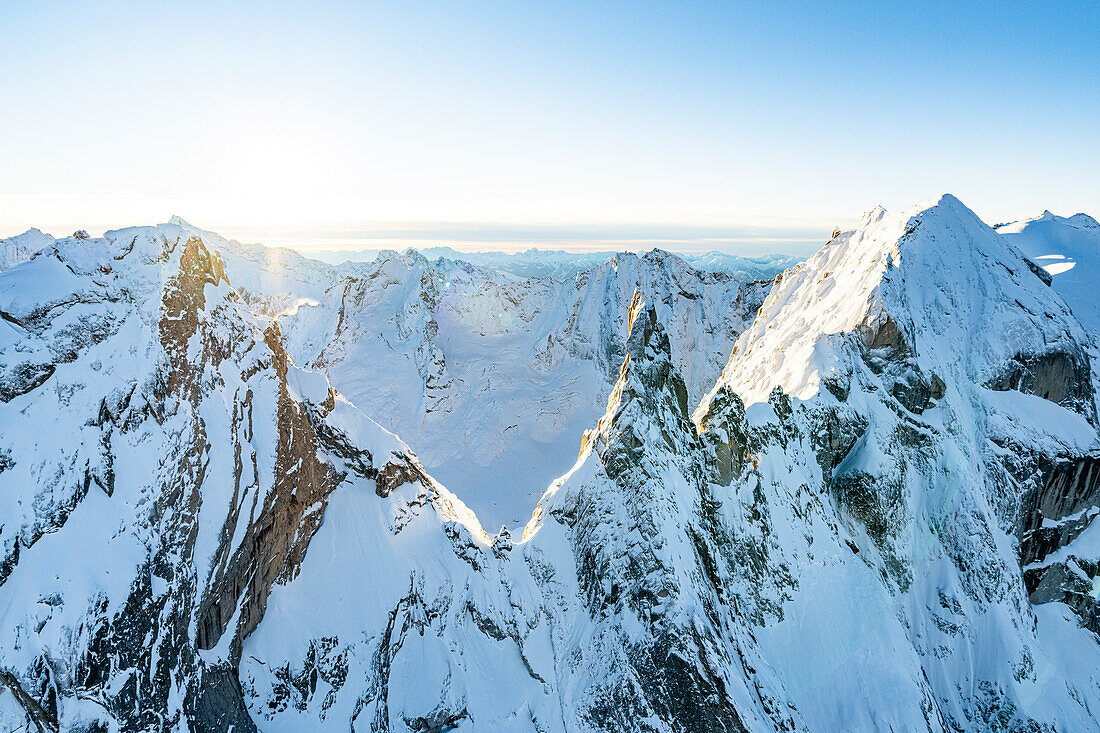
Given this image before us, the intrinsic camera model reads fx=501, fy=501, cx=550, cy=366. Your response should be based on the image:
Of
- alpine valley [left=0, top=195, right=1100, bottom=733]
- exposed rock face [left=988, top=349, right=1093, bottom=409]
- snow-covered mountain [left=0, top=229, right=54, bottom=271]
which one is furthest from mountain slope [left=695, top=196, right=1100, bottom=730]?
snow-covered mountain [left=0, top=229, right=54, bottom=271]

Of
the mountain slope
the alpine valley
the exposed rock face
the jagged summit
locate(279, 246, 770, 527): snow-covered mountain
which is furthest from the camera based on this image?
locate(279, 246, 770, 527): snow-covered mountain

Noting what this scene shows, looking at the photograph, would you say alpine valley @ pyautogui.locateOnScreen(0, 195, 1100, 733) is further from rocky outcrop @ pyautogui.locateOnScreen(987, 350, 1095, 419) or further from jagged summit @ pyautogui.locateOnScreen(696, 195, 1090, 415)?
jagged summit @ pyautogui.locateOnScreen(696, 195, 1090, 415)

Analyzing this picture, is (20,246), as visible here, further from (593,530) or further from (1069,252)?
(1069,252)

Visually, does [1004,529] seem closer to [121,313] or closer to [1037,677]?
[1037,677]

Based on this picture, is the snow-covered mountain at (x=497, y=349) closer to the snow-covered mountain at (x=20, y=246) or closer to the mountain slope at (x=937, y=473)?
the snow-covered mountain at (x=20, y=246)

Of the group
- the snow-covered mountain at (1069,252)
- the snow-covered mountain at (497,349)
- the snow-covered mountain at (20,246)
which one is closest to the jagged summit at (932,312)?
the snow-covered mountain at (1069,252)

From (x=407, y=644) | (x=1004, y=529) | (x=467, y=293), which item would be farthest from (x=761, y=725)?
(x=467, y=293)
